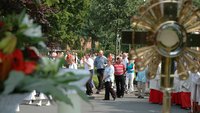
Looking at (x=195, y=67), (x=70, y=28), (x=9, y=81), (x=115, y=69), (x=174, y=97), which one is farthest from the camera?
(x=70, y=28)

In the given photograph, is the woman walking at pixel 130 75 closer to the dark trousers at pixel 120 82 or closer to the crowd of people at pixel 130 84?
the crowd of people at pixel 130 84

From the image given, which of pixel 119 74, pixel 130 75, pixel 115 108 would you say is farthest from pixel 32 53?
pixel 130 75

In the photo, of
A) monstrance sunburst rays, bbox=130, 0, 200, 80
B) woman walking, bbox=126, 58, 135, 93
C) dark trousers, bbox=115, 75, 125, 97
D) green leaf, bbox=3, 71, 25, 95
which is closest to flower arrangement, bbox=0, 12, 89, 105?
green leaf, bbox=3, 71, 25, 95

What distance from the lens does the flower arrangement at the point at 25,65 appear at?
1.88 meters

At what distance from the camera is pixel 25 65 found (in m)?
1.93

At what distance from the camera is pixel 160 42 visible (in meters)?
3.66

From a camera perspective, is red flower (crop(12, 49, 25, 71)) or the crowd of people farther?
the crowd of people

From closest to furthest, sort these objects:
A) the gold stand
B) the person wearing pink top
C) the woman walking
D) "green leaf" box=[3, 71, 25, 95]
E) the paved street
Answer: "green leaf" box=[3, 71, 25, 95]
the gold stand
the paved street
the person wearing pink top
the woman walking

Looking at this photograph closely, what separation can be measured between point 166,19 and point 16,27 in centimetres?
191

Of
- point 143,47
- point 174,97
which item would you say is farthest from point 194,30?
point 174,97

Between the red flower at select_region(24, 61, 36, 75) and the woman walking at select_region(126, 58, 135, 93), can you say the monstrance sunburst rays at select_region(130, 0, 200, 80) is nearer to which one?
the red flower at select_region(24, 61, 36, 75)

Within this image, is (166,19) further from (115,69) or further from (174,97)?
(115,69)

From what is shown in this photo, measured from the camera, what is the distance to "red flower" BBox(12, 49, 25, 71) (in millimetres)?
1898

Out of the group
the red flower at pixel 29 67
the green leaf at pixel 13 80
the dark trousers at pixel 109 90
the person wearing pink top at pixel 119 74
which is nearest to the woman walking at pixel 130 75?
the person wearing pink top at pixel 119 74
